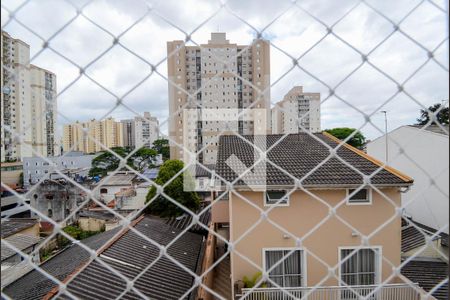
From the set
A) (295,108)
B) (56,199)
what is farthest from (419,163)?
(56,199)

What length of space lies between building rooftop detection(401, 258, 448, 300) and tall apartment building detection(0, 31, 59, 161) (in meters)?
3.55

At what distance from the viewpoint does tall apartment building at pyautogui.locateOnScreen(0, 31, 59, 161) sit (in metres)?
0.63

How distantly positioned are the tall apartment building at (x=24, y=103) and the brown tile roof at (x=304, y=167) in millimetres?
1655

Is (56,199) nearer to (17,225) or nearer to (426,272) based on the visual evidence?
(17,225)

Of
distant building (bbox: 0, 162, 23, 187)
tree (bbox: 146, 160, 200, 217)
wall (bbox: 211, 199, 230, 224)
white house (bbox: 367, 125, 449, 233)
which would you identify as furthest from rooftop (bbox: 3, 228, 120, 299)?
white house (bbox: 367, 125, 449, 233)

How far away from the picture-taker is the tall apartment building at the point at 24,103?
63 cm

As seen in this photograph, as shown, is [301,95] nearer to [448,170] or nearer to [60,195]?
[448,170]

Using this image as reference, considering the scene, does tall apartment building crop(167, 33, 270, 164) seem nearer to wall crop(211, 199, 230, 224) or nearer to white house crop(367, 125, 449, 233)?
white house crop(367, 125, 449, 233)

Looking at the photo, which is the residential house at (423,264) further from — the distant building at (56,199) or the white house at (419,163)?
the distant building at (56,199)

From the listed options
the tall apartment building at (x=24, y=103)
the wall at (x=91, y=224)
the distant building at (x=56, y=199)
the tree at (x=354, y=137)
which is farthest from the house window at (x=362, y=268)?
the wall at (x=91, y=224)

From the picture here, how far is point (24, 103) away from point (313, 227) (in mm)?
2708

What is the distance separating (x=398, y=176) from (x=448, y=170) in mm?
2815

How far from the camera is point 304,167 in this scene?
3.25 m

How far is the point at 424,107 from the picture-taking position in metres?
0.67
